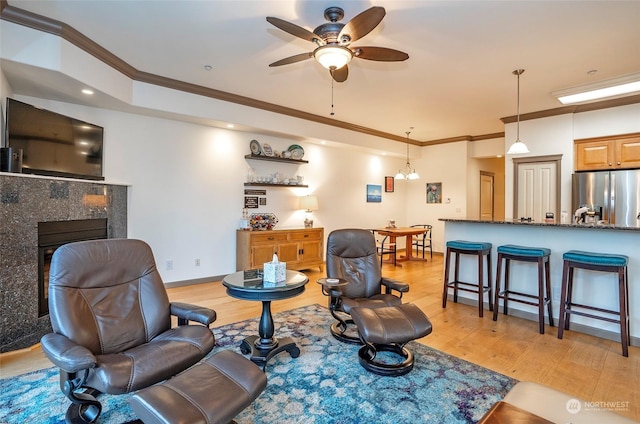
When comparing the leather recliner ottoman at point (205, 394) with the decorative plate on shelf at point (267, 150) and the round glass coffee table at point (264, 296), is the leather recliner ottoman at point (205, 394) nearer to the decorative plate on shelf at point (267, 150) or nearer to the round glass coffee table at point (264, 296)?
the round glass coffee table at point (264, 296)

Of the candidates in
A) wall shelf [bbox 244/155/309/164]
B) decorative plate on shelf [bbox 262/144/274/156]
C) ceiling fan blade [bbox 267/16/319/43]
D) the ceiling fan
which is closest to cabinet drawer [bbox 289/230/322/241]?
wall shelf [bbox 244/155/309/164]

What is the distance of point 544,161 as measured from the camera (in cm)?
556

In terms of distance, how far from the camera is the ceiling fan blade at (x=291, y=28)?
230 centimetres

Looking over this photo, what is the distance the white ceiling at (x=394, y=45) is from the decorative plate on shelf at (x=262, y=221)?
188 cm

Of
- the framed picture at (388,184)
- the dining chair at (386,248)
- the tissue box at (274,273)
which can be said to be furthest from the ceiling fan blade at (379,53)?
the framed picture at (388,184)

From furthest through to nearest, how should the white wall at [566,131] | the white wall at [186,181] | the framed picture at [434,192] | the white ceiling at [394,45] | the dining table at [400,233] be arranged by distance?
the framed picture at [434,192]
the dining table at [400,233]
the white wall at [566,131]
the white wall at [186,181]
the white ceiling at [394,45]

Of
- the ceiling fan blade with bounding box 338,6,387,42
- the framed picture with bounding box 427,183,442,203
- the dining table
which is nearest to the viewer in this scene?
the ceiling fan blade with bounding box 338,6,387,42

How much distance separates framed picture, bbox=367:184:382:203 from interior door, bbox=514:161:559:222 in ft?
9.75

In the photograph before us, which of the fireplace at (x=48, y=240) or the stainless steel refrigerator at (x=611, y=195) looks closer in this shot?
the fireplace at (x=48, y=240)

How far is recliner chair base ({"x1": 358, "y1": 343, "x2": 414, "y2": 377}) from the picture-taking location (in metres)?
2.37

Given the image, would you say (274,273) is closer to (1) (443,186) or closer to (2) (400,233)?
(2) (400,233)

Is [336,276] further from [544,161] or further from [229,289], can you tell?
[544,161]

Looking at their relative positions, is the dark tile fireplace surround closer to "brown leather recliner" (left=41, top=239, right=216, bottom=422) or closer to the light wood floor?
the light wood floor

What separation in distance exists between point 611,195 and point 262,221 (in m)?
5.32
